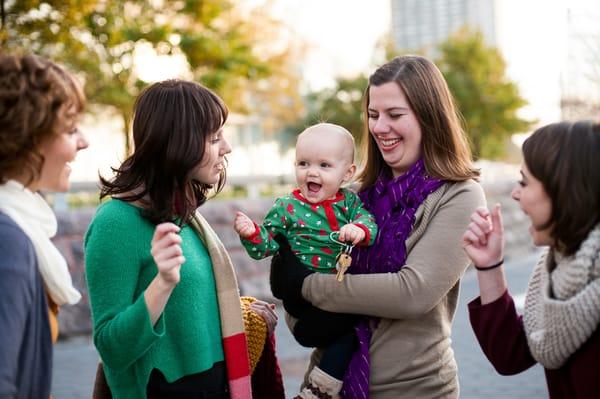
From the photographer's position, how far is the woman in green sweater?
2.49 metres

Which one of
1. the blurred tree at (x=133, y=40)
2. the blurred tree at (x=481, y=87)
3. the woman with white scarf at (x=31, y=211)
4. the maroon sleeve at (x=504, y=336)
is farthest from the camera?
the blurred tree at (x=481, y=87)

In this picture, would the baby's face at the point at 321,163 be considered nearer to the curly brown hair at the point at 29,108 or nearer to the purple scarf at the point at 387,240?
the purple scarf at the point at 387,240

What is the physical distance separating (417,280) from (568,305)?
2.15 ft

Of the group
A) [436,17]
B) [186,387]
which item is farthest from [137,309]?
[436,17]

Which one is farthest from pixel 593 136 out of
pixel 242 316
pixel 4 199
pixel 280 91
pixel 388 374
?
pixel 280 91

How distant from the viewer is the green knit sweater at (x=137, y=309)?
2434 mm

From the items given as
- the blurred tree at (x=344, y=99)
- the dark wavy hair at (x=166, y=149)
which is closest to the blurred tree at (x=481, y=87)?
the blurred tree at (x=344, y=99)

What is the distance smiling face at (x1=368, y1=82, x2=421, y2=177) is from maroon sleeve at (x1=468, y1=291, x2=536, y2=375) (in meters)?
0.76

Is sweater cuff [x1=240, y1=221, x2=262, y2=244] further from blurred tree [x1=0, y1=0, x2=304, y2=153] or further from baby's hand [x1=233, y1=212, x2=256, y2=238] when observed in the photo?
blurred tree [x1=0, y1=0, x2=304, y2=153]

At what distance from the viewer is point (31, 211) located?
83.7 inches

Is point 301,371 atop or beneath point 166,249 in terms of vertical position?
beneath

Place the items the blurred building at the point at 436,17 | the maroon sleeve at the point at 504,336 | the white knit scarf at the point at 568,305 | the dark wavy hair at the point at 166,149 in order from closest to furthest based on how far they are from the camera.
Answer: the white knit scarf at the point at 568,305
the maroon sleeve at the point at 504,336
the dark wavy hair at the point at 166,149
the blurred building at the point at 436,17

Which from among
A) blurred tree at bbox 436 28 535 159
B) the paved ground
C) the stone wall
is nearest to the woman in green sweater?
the paved ground

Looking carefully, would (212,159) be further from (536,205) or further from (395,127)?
(536,205)
